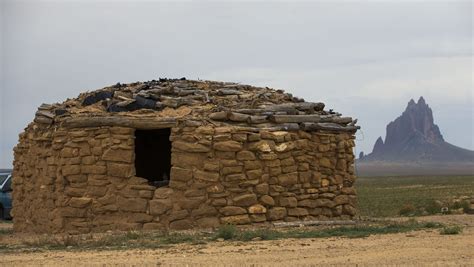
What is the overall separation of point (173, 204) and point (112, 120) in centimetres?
170

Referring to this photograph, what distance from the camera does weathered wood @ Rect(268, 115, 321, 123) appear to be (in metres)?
12.6

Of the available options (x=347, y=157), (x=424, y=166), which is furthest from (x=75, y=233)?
(x=424, y=166)

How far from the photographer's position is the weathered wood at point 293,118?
1258cm

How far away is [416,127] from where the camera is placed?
119812 millimetres

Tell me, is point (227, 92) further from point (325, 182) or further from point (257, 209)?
point (257, 209)

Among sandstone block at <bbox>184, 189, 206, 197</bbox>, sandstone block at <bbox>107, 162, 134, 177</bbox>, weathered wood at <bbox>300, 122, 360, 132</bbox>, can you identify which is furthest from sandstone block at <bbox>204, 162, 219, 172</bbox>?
weathered wood at <bbox>300, 122, 360, 132</bbox>

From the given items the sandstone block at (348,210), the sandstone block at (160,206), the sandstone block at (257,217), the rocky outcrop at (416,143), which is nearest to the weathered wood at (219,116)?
the sandstone block at (160,206)

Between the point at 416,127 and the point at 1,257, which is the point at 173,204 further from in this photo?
the point at 416,127

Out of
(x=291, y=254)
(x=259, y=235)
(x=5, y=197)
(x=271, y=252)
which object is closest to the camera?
(x=291, y=254)

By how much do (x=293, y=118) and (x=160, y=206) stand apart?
107 inches

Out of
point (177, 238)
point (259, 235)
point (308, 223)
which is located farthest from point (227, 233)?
point (308, 223)

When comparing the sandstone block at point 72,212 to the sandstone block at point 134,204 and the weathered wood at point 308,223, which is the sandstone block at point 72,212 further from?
the weathered wood at point 308,223

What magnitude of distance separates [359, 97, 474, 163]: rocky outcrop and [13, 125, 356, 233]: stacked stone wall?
99.2 metres

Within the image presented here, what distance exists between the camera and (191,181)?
39.3 feet
